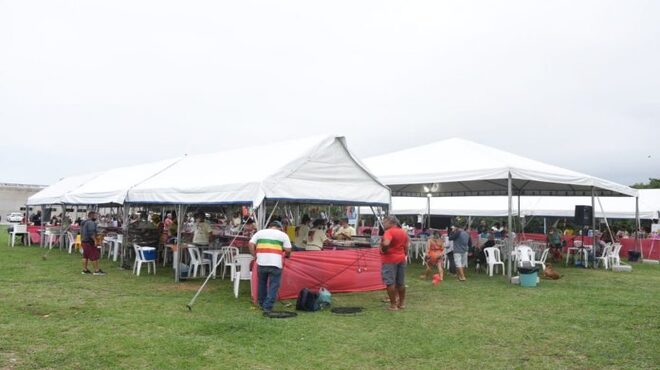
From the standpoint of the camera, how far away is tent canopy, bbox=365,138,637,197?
39.7 feet

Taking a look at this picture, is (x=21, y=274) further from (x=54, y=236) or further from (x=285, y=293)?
(x=54, y=236)

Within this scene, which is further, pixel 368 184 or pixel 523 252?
pixel 523 252

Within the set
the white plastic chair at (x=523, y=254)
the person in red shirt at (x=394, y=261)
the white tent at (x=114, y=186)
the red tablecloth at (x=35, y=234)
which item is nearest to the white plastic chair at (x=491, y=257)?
the white plastic chair at (x=523, y=254)

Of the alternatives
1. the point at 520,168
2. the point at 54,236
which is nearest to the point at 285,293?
the point at 520,168

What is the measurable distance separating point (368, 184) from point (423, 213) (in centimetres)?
1602

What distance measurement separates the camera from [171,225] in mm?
14625

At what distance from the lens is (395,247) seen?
7816 mm

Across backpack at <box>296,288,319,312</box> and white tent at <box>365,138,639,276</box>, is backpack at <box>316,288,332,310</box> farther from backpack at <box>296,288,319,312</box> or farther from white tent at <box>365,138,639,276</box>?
white tent at <box>365,138,639,276</box>

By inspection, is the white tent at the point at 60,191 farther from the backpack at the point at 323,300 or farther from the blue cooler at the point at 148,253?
the backpack at the point at 323,300

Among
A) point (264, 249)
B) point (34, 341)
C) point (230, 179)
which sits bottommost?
point (34, 341)

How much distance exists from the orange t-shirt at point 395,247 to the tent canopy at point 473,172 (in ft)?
16.1

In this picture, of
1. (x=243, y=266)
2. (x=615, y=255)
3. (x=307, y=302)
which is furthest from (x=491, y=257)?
(x=243, y=266)

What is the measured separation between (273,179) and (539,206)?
1745 centimetres

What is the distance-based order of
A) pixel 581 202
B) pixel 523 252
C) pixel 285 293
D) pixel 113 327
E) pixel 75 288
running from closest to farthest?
1. pixel 113 327
2. pixel 285 293
3. pixel 75 288
4. pixel 523 252
5. pixel 581 202
